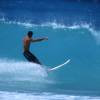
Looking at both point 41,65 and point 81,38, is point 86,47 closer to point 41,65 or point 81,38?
point 81,38

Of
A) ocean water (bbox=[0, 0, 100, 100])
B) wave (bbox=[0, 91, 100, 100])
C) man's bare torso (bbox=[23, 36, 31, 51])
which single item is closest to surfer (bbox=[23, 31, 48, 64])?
man's bare torso (bbox=[23, 36, 31, 51])

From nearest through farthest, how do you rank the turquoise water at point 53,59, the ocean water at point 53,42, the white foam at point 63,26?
the turquoise water at point 53,59 < the ocean water at point 53,42 < the white foam at point 63,26

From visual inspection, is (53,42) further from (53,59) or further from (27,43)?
(27,43)

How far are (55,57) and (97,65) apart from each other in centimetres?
110

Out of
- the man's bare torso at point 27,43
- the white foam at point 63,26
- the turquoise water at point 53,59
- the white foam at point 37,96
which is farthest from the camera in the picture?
the white foam at point 63,26

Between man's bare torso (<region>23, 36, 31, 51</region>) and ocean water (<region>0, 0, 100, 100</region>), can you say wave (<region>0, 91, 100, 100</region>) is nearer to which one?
ocean water (<region>0, 0, 100, 100</region>)

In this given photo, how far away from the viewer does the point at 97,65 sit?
33.0ft

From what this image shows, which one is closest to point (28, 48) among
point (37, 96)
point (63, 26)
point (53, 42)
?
point (63, 26)

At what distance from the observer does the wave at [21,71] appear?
9.57 meters

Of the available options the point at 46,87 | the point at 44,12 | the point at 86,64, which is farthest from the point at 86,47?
the point at 46,87

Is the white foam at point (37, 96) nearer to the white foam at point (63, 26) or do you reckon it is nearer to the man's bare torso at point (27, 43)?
the man's bare torso at point (27, 43)

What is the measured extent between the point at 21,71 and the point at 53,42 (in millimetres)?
1125

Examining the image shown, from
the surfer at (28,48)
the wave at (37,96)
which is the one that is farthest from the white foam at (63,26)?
the wave at (37,96)

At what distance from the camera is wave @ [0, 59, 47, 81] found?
9567 millimetres
